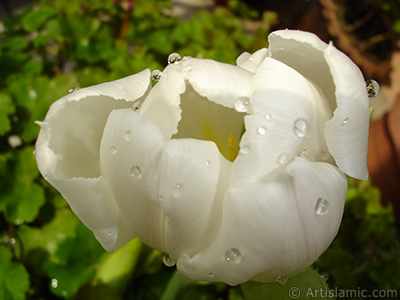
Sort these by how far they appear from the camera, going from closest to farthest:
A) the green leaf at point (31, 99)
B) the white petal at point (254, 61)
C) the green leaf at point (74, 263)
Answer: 1. the white petal at point (254, 61)
2. the green leaf at point (74, 263)
3. the green leaf at point (31, 99)

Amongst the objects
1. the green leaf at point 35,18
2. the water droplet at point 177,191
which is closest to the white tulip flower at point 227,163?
the water droplet at point 177,191

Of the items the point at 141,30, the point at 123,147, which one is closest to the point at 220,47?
the point at 141,30

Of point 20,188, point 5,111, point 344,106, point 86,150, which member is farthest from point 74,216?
point 344,106

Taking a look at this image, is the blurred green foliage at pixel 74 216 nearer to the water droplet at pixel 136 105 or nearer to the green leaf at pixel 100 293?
the green leaf at pixel 100 293

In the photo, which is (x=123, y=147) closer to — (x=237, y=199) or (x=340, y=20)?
(x=237, y=199)

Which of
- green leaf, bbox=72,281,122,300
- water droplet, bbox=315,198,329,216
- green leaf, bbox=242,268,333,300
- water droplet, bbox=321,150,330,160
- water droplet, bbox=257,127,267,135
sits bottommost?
green leaf, bbox=72,281,122,300

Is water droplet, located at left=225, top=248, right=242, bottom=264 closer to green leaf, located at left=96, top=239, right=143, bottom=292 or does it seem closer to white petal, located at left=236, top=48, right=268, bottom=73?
white petal, located at left=236, top=48, right=268, bottom=73

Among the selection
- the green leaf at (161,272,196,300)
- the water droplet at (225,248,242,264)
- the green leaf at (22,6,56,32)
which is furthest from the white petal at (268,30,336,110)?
the green leaf at (22,6,56,32)
